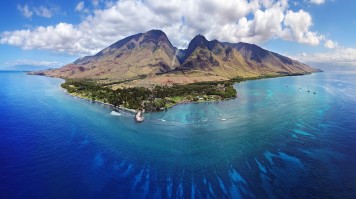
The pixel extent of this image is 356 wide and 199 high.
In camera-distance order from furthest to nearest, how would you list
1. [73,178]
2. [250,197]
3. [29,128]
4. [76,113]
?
[76,113] < [29,128] < [73,178] < [250,197]

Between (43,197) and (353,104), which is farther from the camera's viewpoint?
(353,104)

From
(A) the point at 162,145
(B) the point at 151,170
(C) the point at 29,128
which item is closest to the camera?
(B) the point at 151,170

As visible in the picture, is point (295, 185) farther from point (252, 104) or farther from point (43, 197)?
point (252, 104)

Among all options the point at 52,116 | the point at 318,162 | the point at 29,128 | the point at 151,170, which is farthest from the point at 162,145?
the point at 52,116

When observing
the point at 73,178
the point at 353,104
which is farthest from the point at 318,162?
the point at 353,104

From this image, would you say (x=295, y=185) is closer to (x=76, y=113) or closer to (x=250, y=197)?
(x=250, y=197)

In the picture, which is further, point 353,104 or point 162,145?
point 353,104
